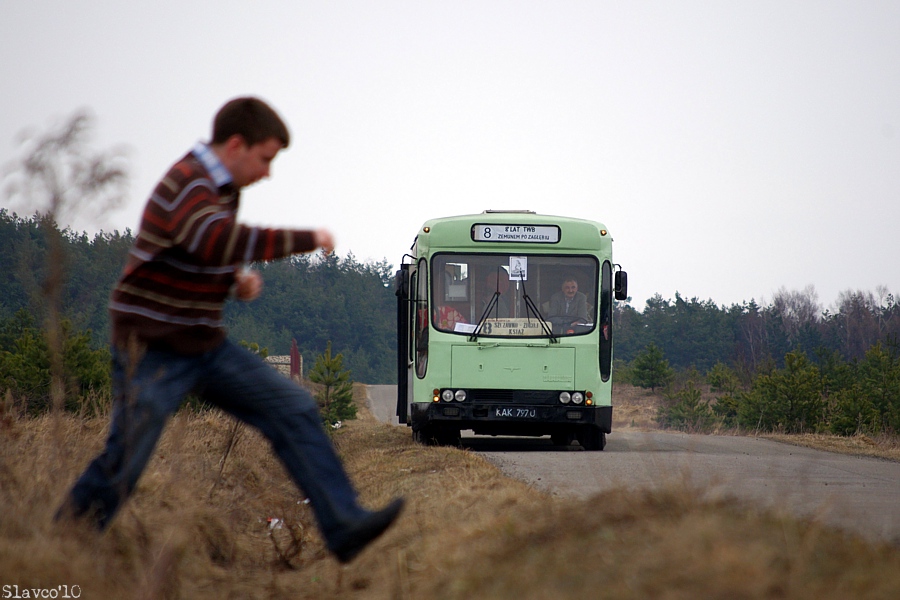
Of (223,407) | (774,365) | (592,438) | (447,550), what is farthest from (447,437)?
(774,365)

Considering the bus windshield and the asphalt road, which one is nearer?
the asphalt road

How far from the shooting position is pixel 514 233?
45.2 ft

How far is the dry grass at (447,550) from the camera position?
311 cm

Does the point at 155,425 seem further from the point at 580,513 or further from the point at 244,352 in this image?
the point at 580,513

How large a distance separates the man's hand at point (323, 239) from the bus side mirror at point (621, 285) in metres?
10.2

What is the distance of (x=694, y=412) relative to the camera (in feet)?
125

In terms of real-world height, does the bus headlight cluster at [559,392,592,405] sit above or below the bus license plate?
above

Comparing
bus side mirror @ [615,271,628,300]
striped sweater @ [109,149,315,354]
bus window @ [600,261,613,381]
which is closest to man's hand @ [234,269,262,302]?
striped sweater @ [109,149,315,354]

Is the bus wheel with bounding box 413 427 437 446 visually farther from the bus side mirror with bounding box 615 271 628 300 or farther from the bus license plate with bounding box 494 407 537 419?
the bus side mirror with bounding box 615 271 628 300

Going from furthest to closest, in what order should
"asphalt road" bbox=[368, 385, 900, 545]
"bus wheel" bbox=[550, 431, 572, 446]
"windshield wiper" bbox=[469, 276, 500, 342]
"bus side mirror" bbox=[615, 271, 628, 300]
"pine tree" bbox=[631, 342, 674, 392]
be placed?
"pine tree" bbox=[631, 342, 674, 392] < "bus wheel" bbox=[550, 431, 572, 446] < "bus side mirror" bbox=[615, 271, 628, 300] < "windshield wiper" bbox=[469, 276, 500, 342] < "asphalt road" bbox=[368, 385, 900, 545]

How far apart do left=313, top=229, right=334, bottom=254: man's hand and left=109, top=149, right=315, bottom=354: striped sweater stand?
0.02 m

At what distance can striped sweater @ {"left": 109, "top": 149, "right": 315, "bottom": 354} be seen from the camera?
383 centimetres

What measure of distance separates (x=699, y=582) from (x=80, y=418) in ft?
28.6

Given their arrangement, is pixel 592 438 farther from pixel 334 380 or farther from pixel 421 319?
pixel 334 380
